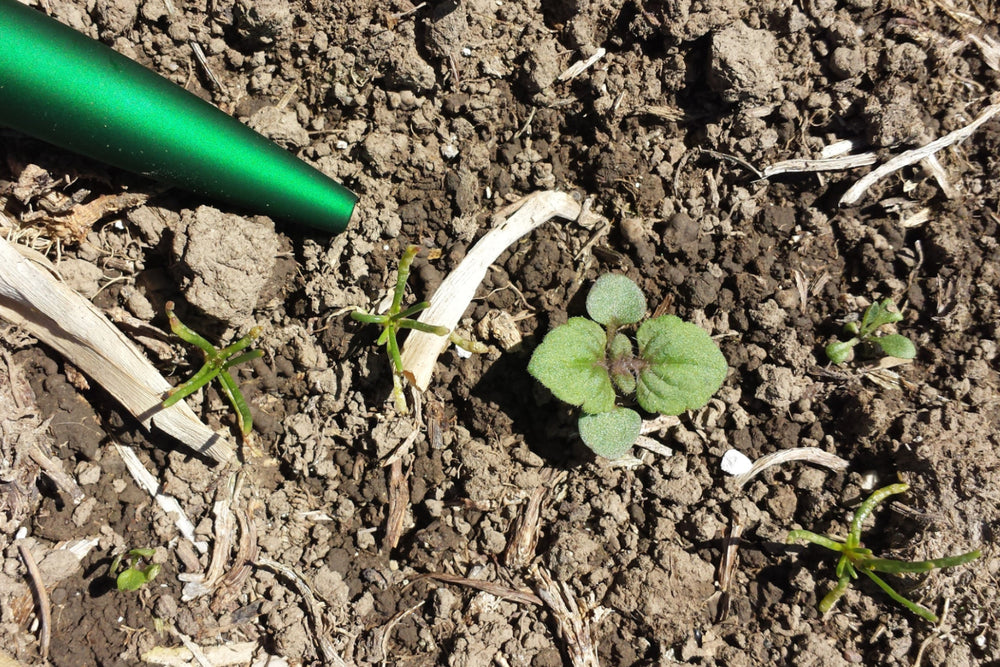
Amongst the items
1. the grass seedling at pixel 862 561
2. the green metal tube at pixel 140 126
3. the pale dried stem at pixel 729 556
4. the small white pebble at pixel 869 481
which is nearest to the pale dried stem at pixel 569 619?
the pale dried stem at pixel 729 556

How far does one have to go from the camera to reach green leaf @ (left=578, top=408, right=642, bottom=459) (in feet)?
7.42

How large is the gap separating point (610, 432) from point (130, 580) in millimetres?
1768

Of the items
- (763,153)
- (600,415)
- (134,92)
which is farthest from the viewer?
(763,153)

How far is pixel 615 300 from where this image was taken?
2.35 metres

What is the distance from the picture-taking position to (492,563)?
2.44 meters

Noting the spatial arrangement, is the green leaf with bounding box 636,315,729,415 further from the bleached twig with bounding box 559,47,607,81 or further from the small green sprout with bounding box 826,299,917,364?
the bleached twig with bounding box 559,47,607,81

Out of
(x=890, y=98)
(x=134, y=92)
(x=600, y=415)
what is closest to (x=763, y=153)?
(x=890, y=98)

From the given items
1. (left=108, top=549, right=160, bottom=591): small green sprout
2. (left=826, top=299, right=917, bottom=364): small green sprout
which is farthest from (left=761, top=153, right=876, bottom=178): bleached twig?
(left=108, top=549, right=160, bottom=591): small green sprout

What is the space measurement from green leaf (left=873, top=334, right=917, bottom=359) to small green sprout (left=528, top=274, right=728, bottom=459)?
2.04 feet

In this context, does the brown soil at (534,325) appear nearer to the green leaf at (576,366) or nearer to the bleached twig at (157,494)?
the bleached twig at (157,494)

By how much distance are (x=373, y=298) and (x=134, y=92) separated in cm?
99

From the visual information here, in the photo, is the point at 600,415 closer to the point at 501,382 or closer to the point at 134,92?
the point at 501,382

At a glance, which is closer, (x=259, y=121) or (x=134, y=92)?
(x=134, y=92)

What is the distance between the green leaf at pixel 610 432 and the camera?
2262 mm
